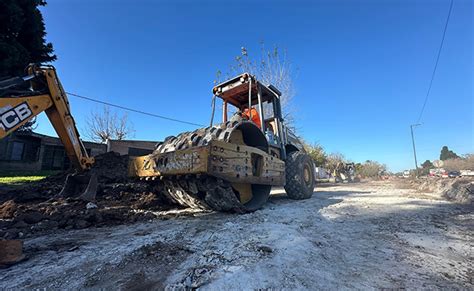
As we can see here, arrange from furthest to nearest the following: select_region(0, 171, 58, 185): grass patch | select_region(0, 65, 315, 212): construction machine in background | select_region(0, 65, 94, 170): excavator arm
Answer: select_region(0, 171, 58, 185): grass patch
select_region(0, 65, 315, 212): construction machine in background
select_region(0, 65, 94, 170): excavator arm

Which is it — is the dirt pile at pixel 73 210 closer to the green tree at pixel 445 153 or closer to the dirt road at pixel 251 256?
the dirt road at pixel 251 256

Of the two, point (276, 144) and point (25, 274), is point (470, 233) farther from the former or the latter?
point (25, 274)

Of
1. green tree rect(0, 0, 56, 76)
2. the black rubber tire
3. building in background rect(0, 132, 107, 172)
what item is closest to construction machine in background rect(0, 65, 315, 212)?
the black rubber tire

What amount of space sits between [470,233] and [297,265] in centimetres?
267

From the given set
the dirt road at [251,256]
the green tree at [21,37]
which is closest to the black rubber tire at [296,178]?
the dirt road at [251,256]

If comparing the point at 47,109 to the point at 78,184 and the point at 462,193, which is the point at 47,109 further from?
the point at 462,193

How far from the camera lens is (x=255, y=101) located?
248 inches

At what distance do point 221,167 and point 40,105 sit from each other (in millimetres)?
3031

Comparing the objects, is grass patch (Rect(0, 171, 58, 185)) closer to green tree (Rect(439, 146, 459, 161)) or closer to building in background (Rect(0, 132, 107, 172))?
building in background (Rect(0, 132, 107, 172))

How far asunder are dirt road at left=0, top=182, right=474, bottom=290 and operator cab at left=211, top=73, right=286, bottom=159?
260 centimetres

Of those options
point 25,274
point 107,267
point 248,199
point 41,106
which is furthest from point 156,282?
point 41,106

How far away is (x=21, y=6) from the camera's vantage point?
9945 mm

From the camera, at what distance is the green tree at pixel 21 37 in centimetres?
895

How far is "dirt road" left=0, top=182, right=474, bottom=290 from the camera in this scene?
1530mm
